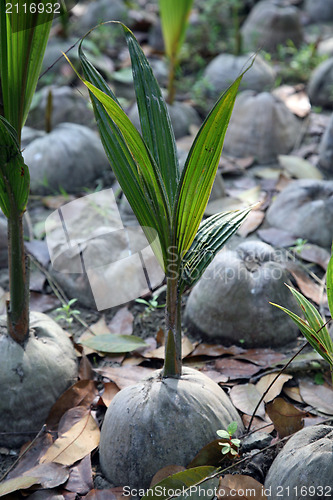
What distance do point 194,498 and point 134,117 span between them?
2.27 meters

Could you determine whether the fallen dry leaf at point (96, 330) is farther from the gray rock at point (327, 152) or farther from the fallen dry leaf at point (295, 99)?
the fallen dry leaf at point (295, 99)

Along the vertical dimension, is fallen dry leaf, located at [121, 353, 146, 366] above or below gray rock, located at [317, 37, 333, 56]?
below

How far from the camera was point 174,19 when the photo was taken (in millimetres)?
2939

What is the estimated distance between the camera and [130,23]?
4.44 m

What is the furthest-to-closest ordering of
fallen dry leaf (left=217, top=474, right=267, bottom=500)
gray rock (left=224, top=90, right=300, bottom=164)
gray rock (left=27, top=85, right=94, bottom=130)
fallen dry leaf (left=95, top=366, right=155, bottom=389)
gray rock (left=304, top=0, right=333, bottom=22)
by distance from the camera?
gray rock (left=304, top=0, right=333, bottom=22), gray rock (left=27, top=85, right=94, bottom=130), gray rock (left=224, top=90, right=300, bottom=164), fallen dry leaf (left=95, top=366, right=155, bottom=389), fallen dry leaf (left=217, top=474, right=267, bottom=500)

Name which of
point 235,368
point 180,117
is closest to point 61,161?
point 180,117

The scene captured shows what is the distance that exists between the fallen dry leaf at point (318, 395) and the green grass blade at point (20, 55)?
1019 millimetres

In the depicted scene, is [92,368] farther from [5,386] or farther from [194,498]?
[194,498]

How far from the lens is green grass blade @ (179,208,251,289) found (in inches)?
51.1

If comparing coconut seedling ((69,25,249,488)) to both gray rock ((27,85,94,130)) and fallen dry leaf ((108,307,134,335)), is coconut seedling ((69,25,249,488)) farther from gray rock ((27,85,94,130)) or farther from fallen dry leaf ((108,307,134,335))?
gray rock ((27,85,94,130))

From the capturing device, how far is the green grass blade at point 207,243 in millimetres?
1299

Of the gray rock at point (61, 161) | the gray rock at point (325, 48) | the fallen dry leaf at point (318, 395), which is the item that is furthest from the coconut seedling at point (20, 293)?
the gray rock at point (325, 48)

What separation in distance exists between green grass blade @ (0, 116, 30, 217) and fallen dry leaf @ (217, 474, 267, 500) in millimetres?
787

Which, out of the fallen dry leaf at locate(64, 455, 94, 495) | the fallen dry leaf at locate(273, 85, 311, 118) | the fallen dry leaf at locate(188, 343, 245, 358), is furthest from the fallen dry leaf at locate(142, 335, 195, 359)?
the fallen dry leaf at locate(273, 85, 311, 118)
